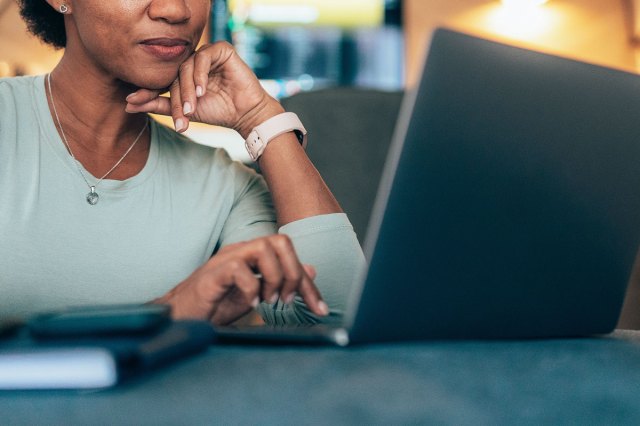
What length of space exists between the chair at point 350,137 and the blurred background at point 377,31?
1.75 m

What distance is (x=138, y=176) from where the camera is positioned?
113cm

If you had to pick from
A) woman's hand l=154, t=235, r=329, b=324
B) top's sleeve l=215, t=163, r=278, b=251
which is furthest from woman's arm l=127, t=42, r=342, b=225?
woman's hand l=154, t=235, r=329, b=324

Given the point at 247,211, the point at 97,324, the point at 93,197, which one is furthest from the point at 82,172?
the point at 97,324

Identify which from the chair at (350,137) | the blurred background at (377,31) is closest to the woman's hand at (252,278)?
the chair at (350,137)

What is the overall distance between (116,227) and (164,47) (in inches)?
11.9

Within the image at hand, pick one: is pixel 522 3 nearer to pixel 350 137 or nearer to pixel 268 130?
pixel 350 137

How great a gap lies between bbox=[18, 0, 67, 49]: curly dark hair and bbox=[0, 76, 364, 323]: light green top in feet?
0.67

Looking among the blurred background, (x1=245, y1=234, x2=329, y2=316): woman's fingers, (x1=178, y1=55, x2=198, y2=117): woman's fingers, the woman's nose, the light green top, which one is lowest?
the light green top

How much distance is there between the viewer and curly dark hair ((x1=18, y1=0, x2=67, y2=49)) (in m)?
1.33

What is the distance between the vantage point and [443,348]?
1.54 feet

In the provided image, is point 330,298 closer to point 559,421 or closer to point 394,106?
point 559,421

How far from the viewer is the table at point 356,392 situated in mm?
326

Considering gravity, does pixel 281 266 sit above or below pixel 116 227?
above

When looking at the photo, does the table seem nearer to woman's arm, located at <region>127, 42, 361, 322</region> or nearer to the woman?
woman's arm, located at <region>127, 42, 361, 322</region>
